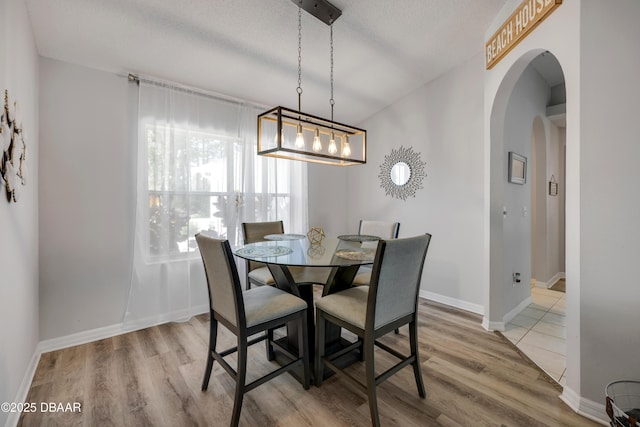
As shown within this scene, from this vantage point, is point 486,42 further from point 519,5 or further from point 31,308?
point 31,308

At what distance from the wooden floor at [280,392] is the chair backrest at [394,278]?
1.83 ft

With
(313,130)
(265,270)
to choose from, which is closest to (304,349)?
(265,270)

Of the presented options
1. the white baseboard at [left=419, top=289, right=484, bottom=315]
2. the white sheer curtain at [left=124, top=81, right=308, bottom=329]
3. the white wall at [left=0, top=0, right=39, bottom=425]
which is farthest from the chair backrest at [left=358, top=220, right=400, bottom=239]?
the white wall at [left=0, top=0, right=39, bottom=425]

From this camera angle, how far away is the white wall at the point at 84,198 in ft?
7.22

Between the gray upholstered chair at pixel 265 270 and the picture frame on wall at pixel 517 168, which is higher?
the picture frame on wall at pixel 517 168

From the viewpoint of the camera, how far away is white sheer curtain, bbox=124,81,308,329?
102 inches

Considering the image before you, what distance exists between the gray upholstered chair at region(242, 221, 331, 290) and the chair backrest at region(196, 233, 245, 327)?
1.84ft

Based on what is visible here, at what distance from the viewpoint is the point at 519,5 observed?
2.03 meters

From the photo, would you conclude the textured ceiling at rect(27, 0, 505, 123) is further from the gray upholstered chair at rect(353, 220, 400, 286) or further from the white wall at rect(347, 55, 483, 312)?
the gray upholstered chair at rect(353, 220, 400, 286)

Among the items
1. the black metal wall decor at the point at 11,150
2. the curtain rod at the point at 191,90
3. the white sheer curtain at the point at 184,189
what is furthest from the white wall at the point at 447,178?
the black metal wall decor at the point at 11,150

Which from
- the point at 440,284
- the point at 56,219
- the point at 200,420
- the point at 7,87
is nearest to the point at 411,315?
the point at 200,420

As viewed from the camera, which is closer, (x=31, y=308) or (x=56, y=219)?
(x=31, y=308)

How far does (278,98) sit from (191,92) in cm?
93

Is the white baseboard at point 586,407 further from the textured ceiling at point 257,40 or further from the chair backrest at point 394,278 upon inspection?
the textured ceiling at point 257,40
